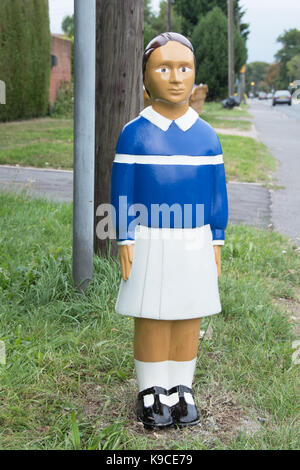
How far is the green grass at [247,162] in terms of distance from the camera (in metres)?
8.68

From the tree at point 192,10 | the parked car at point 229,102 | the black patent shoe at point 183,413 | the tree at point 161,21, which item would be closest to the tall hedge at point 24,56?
the black patent shoe at point 183,413

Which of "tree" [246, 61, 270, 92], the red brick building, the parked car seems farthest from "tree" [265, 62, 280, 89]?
the red brick building

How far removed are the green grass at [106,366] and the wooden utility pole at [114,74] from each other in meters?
0.65

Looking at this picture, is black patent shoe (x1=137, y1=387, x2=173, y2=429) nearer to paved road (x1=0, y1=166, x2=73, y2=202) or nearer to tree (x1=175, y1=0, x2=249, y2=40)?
paved road (x1=0, y1=166, x2=73, y2=202)

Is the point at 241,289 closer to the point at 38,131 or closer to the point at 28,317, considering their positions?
the point at 28,317

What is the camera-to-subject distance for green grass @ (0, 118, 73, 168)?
8.54m

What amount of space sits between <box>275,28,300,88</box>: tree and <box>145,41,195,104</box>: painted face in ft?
307

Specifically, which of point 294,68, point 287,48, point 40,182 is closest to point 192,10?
point 40,182

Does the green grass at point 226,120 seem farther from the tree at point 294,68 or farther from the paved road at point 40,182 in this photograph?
the tree at point 294,68

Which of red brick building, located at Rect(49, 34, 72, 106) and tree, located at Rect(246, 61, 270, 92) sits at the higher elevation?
tree, located at Rect(246, 61, 270, 92)

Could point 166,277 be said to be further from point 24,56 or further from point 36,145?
point 24,56

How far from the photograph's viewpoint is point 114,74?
3.75 metres

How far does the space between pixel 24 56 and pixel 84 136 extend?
12212mm

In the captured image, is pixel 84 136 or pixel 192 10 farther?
pixel 192 10
